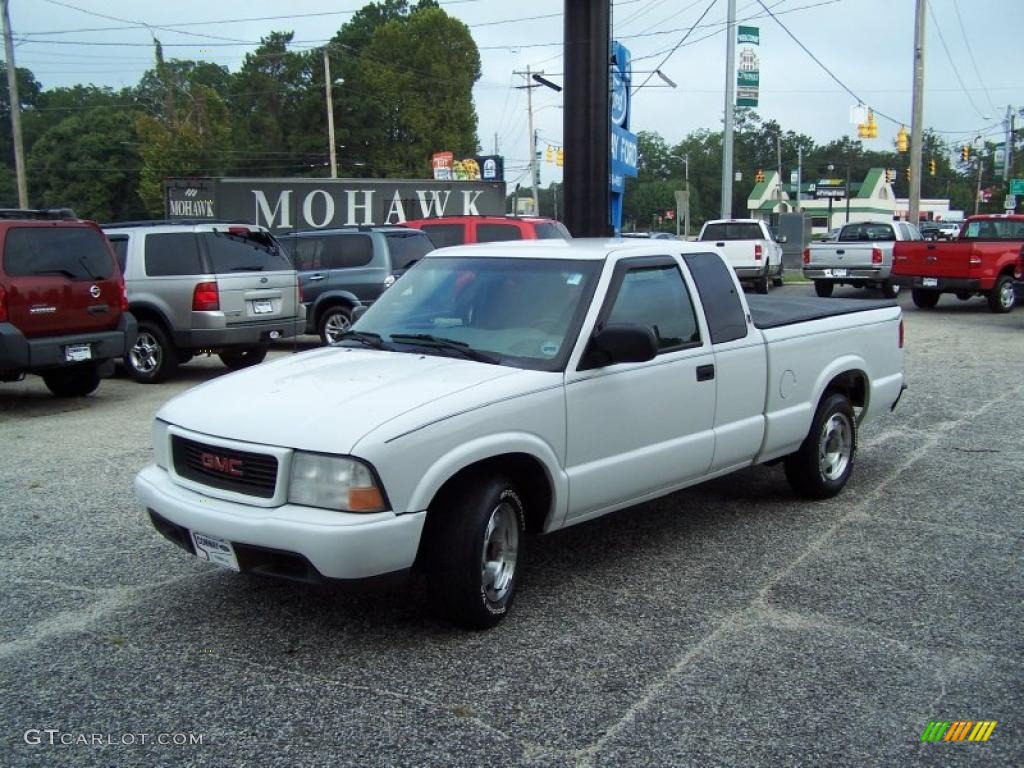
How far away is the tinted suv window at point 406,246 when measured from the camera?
49.5 feet

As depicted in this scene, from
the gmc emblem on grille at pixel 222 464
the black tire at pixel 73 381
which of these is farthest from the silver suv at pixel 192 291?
the gmc emblem on grille at pixel 222 464

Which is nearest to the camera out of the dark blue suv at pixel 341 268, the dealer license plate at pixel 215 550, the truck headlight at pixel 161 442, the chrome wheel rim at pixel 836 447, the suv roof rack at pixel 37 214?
the dealer license plate at pixel 215 550

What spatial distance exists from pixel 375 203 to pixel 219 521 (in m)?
26.4

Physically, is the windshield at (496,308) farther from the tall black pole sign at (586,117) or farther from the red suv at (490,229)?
the red suv at (490,229)

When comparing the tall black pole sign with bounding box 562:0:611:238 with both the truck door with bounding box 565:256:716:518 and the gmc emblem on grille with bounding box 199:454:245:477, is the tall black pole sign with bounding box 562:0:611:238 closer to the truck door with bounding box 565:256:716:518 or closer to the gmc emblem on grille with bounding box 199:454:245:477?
the truck door with bounding box 565:256:716:518

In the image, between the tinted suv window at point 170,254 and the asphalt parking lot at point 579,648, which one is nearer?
the asphalt parking lot at point 579,648

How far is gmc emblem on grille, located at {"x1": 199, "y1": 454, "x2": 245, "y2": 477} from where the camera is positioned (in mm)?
4082

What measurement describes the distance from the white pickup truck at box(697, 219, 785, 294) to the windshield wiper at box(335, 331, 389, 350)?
781 inches

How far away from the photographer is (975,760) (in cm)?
337

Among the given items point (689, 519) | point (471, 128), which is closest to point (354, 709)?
point (689, 519)

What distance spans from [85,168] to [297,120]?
56.3 feet

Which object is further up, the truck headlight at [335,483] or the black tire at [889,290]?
the truck headlight at [335,483]

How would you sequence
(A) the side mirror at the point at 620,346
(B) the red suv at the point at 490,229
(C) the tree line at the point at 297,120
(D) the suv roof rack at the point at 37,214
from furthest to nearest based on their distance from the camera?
(C) the tree line at the point at 297,120
(B) the red suv at the point at 490,229
(D) the suv roof rack at the point at 37,214
(A) the side mirror at the point at 620,346
